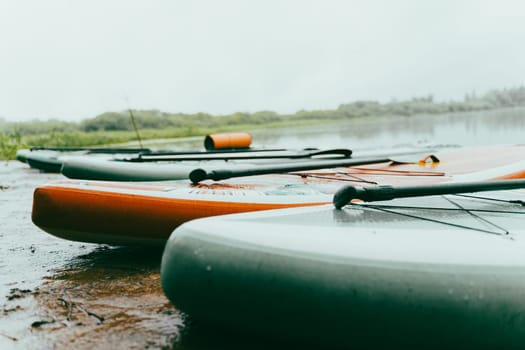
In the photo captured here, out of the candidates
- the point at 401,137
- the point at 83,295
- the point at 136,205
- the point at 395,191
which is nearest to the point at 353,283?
the point at 395,191

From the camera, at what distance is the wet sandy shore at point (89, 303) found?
1.88 m

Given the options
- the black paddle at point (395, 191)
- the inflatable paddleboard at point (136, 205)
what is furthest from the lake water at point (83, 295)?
the black paddle at point (395, 191)

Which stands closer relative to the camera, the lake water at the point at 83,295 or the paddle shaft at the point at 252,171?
the lake water at the point at 83,295

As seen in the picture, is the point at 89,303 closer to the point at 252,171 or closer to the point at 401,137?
the point at 252,171

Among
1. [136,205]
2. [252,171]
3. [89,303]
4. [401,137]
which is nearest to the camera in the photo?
[89,303]

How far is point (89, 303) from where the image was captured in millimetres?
2266

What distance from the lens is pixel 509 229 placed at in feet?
6.22

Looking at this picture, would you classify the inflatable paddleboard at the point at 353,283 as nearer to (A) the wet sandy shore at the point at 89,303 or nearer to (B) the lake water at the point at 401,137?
(A) the wet sandy shore at the point at 89,303

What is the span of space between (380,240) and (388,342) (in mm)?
333

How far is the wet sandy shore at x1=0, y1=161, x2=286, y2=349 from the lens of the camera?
1880 mm

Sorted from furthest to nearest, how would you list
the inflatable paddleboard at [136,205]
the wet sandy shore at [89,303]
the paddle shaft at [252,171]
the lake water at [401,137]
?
1. the lake water at [401,137]
2. the paddle shaft at [252,171]
3. the inflatable paddleboard at [136,205]
4. the wet sandy shore at [89,303]

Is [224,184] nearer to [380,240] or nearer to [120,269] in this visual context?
[120,269]

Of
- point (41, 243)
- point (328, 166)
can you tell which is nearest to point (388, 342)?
point (328, 166)

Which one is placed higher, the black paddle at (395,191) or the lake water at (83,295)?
the black paddle at (395,191)
